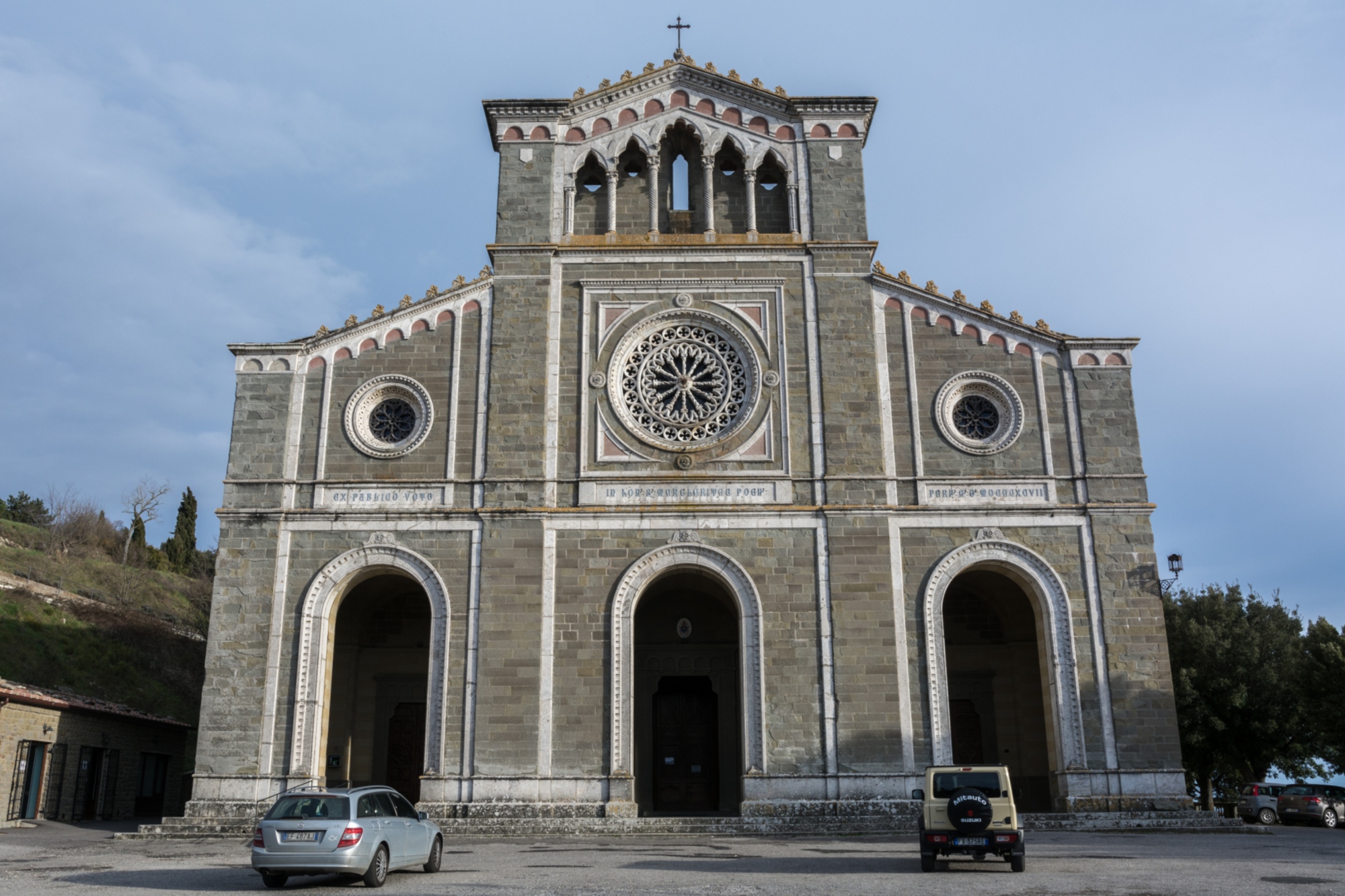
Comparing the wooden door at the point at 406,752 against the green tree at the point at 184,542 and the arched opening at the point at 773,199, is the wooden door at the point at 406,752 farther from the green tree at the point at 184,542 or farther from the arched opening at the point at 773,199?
the green tree at the point at 184,542

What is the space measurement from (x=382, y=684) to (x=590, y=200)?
14415 millimetres

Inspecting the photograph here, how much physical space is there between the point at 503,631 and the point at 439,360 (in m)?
7.13

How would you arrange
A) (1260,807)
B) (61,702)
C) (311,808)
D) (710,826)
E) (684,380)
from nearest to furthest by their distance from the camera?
(311,808) → (710,826) → (61,702) → (684,380) → (1260,807)

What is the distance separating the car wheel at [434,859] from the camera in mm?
16578

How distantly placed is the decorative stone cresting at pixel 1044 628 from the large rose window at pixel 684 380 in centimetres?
630

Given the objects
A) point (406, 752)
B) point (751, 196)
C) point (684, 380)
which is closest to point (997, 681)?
point (684, 380)

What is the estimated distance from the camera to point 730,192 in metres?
29.6

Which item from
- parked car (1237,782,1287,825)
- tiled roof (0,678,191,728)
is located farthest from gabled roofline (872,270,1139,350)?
tiled roof (0,678,191,728)

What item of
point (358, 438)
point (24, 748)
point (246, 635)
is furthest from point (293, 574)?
point (24, 748)

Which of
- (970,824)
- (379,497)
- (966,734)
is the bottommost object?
(970,824)

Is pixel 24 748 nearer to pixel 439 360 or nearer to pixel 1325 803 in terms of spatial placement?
pixel 439 360

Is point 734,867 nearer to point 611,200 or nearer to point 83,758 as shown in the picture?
point 611,200

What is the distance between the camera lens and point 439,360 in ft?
88.7

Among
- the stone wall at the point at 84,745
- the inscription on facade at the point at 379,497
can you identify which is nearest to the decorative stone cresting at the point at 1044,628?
the inscription on facade at the point at 379,497
